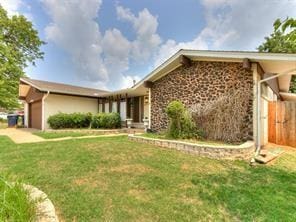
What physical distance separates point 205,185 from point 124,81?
21.8m

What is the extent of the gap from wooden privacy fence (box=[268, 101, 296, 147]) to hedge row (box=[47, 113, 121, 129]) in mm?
10130

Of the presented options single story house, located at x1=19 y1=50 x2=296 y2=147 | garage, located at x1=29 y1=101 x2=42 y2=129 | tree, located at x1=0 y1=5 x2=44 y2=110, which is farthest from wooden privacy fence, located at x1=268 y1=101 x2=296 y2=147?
tree, located at x1=0 y1=5 x2=44 y2=110

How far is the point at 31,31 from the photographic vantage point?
25.2 metres

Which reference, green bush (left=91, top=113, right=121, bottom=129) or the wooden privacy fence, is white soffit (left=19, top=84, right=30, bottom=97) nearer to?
green bush (left=91, top=113, right=121, bottom=129)

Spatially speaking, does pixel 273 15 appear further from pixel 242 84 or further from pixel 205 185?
pixel 205 185

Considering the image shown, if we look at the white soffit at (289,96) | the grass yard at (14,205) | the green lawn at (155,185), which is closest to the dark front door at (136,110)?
the green lawn at (155,185)

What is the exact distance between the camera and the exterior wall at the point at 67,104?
15688mm

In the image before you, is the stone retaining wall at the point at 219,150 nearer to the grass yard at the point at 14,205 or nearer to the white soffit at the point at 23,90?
the grass yard at the point at 14,205

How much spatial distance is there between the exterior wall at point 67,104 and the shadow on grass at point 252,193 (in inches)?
555

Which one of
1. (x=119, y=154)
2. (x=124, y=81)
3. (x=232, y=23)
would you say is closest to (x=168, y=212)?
(x=119, y=154)

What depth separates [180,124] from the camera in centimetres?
889

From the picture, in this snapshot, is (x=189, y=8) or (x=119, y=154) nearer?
(x=119, y=154)

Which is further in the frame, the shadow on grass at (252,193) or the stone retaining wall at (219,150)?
the stone retaining wall at (219,150)

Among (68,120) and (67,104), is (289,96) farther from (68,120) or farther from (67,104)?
(67,104)
